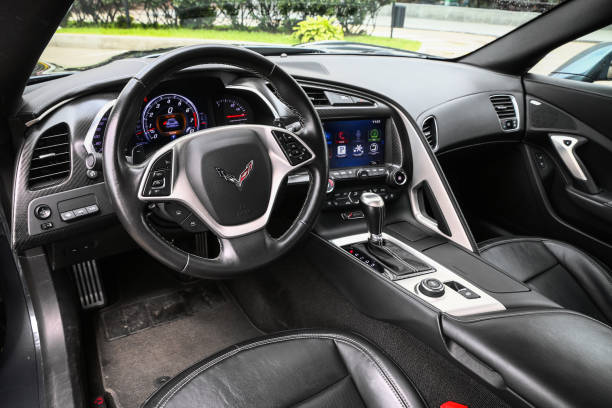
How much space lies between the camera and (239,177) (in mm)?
1203

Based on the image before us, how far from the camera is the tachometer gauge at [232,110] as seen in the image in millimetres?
1604

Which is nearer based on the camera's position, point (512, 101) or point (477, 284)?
point (477, 284)

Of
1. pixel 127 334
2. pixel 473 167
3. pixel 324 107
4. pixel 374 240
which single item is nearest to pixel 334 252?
pixel 374 240

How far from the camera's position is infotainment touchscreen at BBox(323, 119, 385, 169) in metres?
1.70

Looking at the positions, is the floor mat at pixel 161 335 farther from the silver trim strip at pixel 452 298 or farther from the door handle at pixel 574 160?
the door handle at pixel 574 160

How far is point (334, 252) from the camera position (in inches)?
61.4

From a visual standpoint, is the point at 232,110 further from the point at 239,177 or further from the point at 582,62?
the point at 582,62

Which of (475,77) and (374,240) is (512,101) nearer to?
(475,77)

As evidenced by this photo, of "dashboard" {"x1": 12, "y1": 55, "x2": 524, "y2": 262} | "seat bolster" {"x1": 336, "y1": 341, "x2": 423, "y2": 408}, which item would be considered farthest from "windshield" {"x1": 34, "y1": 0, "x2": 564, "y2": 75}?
"seat bolster" {"x1": 336, "y1": 341, "x2": 423, "y2": 408}

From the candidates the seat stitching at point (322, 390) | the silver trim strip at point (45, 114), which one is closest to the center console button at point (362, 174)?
the seat stitching at point (322, 390)

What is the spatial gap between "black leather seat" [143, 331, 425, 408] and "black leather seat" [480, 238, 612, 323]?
740 millimetres

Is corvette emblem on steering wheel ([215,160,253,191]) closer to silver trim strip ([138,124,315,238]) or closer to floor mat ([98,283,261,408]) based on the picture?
silver trim strip ([138,124,315,238])

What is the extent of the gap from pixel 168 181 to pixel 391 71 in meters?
1.36

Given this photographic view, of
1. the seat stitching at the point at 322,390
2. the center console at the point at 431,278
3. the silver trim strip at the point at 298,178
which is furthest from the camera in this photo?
the silver trim strip at the point at 298,178
